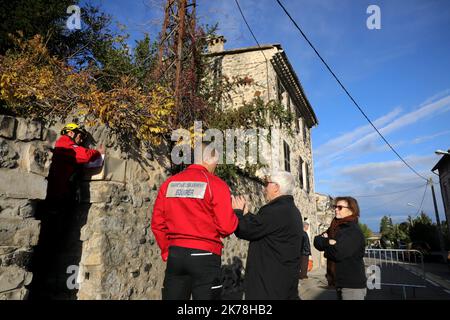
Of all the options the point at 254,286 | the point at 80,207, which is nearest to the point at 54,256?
the point at 80,207

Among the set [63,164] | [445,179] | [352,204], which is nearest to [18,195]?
[63,164]

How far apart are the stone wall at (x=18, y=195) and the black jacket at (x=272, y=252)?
183 centimetres

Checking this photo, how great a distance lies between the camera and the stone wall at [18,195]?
2.49 meters

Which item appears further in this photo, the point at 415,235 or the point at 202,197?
the point at 415,235

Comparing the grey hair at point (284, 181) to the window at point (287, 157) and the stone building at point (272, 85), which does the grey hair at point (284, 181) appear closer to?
the stone building at point (272, 85)

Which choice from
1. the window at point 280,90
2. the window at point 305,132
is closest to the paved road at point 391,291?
the window at point 280,90

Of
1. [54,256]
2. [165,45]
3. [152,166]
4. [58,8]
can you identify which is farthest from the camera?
[58,8]

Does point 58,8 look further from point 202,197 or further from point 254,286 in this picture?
point 254,286

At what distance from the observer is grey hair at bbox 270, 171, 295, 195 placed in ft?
8.90

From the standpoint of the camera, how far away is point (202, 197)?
97.3 inches

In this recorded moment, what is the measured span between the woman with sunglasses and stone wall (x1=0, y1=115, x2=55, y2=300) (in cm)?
284

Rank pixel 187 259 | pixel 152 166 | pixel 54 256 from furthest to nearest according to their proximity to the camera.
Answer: pixel 152 166
pixel 54 256
pixel 187 259

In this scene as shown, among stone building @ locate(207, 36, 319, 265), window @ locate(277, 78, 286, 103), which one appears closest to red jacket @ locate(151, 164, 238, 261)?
stone building @ locate(207, 36, 319, 265)

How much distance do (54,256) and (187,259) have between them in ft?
7.18
